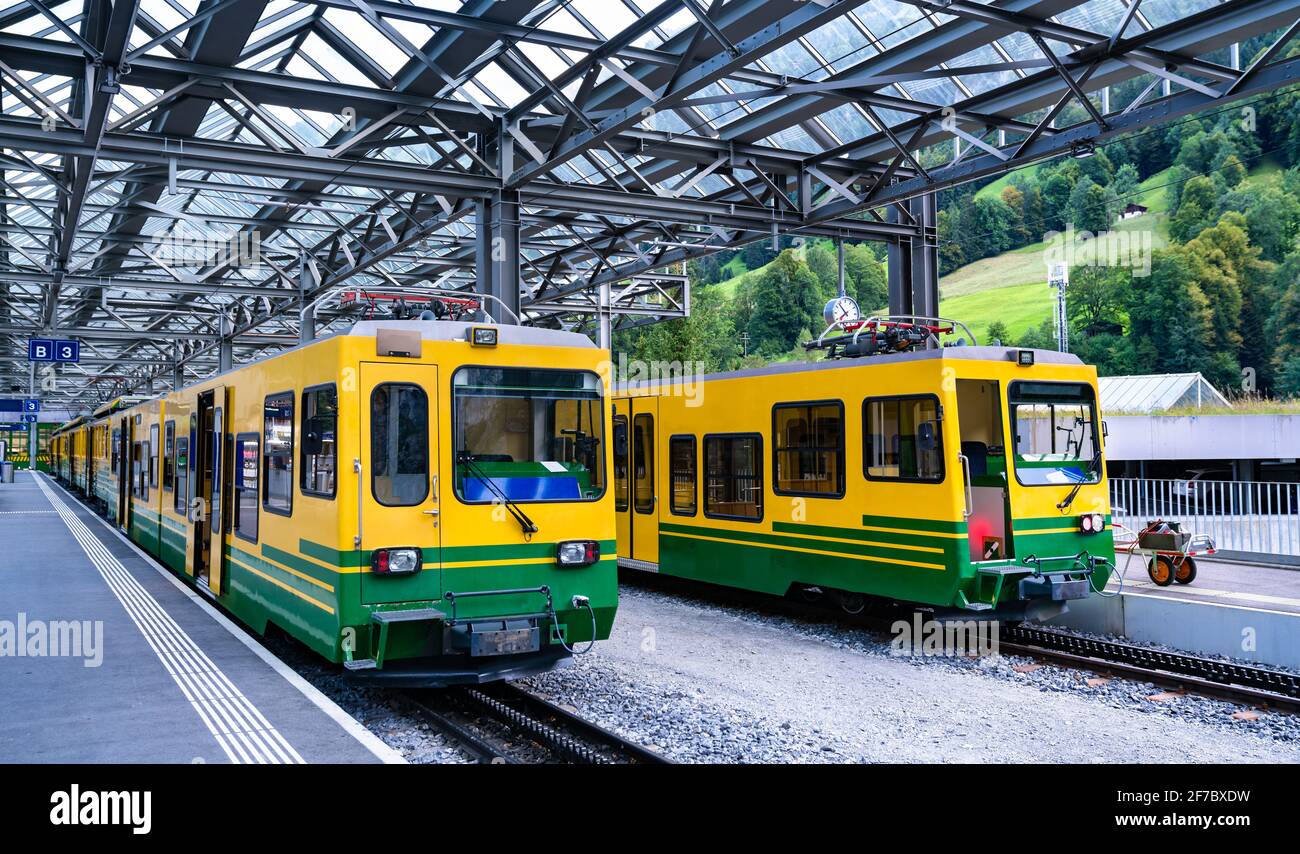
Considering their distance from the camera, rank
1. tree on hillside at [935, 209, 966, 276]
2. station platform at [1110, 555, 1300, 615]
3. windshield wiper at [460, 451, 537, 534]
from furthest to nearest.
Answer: tree on hillside at [935, 209, 966, 276]
station platform at [1110, 555, 1300, 615]
windshield wiper at [460, 451, 537, 534]

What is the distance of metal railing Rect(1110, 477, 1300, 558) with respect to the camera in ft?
43.5

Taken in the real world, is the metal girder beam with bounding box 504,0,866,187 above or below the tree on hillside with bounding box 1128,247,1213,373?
below

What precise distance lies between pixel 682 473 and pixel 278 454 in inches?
234

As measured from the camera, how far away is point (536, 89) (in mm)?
13172

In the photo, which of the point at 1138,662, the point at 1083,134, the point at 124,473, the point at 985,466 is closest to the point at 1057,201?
the point at 1083,134

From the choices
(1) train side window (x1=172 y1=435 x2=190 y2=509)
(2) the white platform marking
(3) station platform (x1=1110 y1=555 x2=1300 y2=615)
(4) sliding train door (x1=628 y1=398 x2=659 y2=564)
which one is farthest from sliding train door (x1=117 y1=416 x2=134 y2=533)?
(3) station platform (x1=1110 y1=555 x2=1300 y2=615)

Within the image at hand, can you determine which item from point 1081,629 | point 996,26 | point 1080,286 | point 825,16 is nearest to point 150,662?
point 825,16

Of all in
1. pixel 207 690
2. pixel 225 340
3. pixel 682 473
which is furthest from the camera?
pixel 225 340

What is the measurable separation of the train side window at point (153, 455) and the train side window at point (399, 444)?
31.6ft

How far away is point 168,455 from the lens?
A: 46.4 ft

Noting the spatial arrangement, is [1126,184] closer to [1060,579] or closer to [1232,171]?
[1232,171]

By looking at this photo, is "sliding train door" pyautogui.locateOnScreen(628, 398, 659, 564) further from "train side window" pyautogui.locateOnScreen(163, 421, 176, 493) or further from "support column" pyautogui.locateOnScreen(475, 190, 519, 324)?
"train side window" pyautogui.locateOnScreen(163, 421, 176, 493)

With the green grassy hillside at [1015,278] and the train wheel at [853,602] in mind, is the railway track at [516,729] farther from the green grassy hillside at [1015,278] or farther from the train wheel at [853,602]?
the green grassy hillside at [1015,278]

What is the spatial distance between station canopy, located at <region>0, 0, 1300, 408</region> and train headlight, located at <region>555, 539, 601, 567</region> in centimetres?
274
